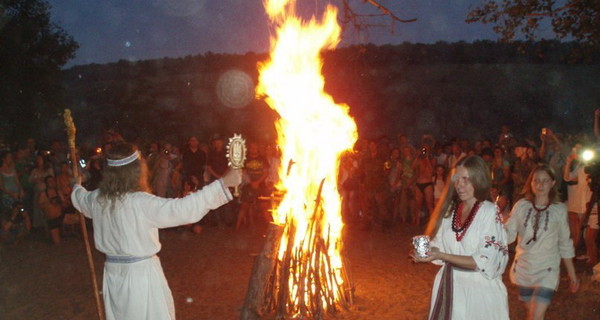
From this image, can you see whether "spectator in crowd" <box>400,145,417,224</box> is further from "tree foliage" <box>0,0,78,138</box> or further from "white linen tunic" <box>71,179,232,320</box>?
"tree foliage" <box>0,0,78,138</box>

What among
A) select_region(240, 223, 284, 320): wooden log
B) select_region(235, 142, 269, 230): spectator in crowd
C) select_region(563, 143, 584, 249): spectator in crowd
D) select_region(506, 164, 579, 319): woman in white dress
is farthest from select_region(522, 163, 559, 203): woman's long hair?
select_region(235, 142, 269, 230): spectator in crowd

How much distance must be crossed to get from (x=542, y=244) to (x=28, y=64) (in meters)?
18.4

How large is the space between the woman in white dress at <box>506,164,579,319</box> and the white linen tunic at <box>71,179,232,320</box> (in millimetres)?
2813

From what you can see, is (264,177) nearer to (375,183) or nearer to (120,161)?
(375,183)

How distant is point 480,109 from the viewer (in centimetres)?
3975

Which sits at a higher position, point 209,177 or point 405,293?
point 209,177

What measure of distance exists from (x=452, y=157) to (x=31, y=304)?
9404 millimetres

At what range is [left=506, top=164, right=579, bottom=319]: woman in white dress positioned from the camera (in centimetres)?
435

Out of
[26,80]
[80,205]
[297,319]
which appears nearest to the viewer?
[80,205]

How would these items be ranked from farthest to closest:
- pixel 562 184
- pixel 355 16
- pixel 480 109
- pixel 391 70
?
pixel 391 70 → pixel 480 109 → pixel 562 184 → pixel 355 16

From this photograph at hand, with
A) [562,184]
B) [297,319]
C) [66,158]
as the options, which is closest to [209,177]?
[66,158]

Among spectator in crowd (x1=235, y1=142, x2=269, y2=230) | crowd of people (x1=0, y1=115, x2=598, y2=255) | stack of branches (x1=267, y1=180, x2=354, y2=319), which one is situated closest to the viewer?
Result: stack of branches (x1=267, y1=180, x2=354, y2=319)

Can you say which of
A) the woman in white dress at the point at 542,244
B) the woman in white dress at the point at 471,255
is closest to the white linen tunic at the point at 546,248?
the woman in white dress at the point at 542,244

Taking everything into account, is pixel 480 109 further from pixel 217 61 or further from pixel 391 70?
pixel 217 61
